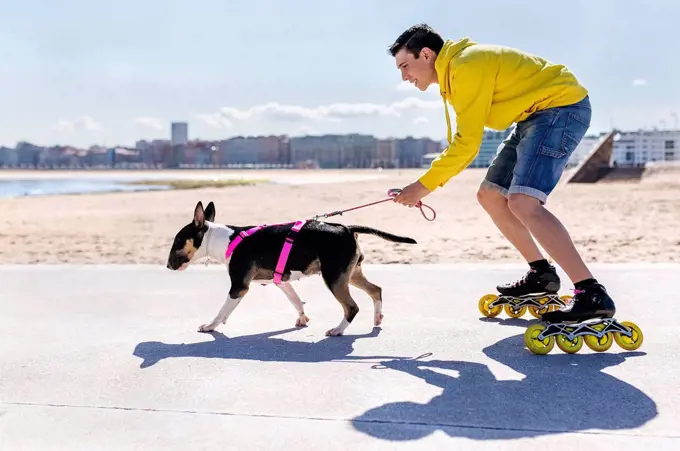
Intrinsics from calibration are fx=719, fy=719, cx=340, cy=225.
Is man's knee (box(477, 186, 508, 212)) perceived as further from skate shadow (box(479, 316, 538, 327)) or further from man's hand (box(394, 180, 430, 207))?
man's hand (box(394, 180, 430, 207))

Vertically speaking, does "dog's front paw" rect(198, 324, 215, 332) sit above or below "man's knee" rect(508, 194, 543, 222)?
below

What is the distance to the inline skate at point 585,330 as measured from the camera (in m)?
3.79

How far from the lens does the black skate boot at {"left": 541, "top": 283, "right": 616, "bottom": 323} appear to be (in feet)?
12.7

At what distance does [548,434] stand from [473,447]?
313 millimetres

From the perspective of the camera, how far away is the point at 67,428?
275cm

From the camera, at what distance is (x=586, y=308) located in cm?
386

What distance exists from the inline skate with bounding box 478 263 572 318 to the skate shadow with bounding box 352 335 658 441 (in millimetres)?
1090

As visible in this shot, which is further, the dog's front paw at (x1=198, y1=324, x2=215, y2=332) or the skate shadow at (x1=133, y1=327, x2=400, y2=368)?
the dog's front paw at (x1=198, y1=324, x2=215, y2=332)

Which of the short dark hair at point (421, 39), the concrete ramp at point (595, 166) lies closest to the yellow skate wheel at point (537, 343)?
the short dark hair at point (421, 39)

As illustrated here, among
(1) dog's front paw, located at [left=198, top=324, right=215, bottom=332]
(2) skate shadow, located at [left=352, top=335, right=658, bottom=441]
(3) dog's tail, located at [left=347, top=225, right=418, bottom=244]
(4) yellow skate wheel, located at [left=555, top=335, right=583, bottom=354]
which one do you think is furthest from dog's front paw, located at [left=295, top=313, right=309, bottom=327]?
(4) yellow skate wheel, located at [left=555, top=335, right=583, bottom=354]

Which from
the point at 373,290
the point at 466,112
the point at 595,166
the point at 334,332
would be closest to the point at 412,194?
the point at 466,112

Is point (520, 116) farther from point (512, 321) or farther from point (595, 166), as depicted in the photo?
point (595, 166)

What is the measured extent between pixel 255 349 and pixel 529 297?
75.3 inches

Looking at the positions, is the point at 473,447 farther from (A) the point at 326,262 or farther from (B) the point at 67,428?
(A) the point at 326,262
